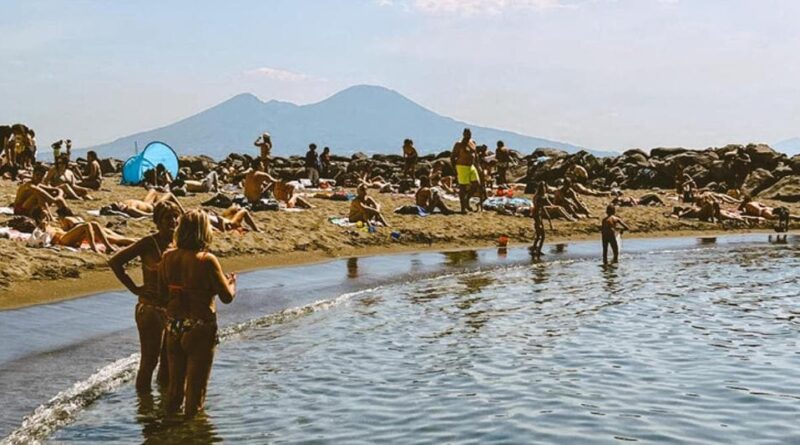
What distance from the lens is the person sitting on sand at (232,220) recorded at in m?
21.1

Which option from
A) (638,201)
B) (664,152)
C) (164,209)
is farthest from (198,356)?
(664,152)

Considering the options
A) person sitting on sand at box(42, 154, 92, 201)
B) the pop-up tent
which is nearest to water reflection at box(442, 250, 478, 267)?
person sitting on sand at box(42, 154, 92, 201)

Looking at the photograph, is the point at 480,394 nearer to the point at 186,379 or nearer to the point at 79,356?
the point at 186,379

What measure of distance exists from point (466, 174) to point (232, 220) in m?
8.55

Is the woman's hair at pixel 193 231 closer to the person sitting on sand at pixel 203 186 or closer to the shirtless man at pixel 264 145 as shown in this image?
the person sitting on sand at pixel 203 186

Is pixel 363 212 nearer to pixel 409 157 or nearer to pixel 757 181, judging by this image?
pixel 409 157

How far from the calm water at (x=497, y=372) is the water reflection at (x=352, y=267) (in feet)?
4.18

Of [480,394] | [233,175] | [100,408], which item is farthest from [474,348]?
[233,175]

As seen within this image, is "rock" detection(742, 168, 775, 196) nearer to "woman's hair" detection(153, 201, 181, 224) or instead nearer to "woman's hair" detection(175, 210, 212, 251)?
"woman's hair" detection(153, 201, 181, 224)

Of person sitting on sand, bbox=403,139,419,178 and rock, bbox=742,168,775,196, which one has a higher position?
person sitting on sand, bbox=403,139,419,178

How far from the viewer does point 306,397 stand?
9.76m

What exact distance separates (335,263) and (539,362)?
385 inches

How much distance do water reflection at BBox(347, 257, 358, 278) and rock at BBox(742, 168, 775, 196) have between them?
91.1 feet

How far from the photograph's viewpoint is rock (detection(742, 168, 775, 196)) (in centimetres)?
4353
